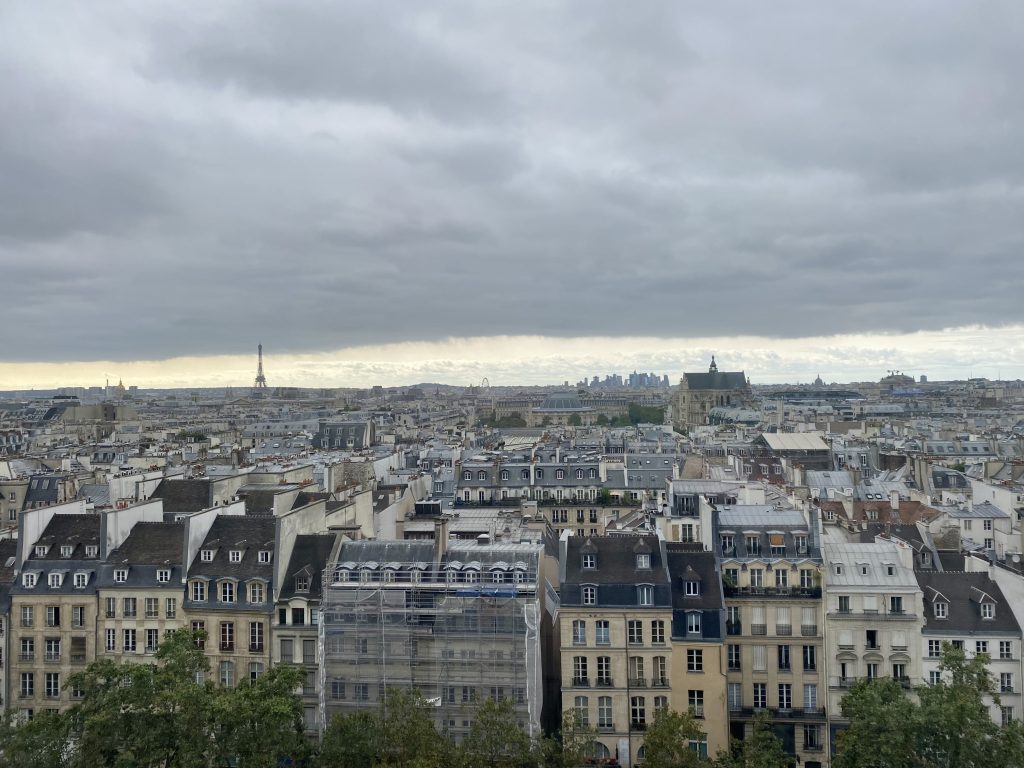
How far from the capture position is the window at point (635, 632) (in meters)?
37.6

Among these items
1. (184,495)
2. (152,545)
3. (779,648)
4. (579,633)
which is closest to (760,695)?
(779,648)

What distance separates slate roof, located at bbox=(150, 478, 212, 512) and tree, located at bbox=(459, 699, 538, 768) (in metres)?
28.1

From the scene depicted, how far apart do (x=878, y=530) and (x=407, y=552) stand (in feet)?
96.3

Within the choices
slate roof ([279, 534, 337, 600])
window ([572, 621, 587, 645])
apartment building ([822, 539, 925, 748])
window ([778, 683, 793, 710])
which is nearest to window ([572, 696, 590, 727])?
window ([572, 621, 587, 645])

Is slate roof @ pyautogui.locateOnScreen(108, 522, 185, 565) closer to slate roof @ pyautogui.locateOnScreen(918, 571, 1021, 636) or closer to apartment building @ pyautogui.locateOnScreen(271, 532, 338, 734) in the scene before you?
apartment building @ pyautogui.locateOnScreen(271, 532, 338, 734)

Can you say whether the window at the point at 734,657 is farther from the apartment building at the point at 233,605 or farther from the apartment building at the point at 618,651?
the apartment building at the point at 233,605

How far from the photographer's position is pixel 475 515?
63906 millimetres

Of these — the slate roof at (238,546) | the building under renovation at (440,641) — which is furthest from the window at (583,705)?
the slate roof at (238,546)

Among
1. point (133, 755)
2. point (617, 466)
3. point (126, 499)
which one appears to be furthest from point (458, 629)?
point (617, 466)

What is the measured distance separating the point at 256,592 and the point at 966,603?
31403 mm

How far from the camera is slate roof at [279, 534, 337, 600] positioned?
130 ft

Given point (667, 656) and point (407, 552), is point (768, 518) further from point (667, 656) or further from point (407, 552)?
point (407, 552)

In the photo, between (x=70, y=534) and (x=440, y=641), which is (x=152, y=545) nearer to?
(x=70, y=534)

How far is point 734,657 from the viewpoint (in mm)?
39312
